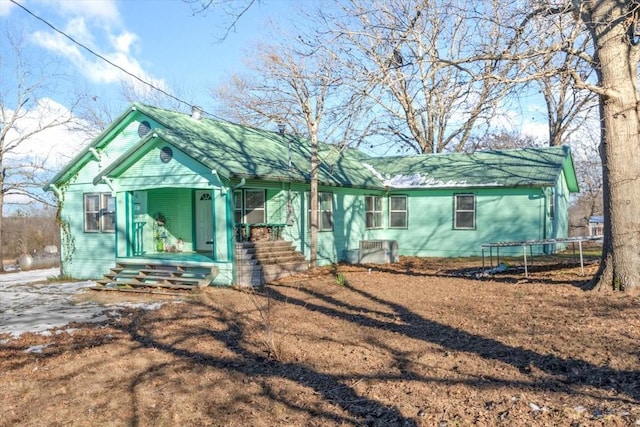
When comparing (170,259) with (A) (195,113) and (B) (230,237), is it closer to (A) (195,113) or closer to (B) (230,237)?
(B) (230,237)

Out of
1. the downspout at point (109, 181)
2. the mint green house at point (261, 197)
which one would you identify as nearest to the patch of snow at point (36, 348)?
the mint green house at point (261, 197)

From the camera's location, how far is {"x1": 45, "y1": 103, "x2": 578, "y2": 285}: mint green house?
45.0 ft

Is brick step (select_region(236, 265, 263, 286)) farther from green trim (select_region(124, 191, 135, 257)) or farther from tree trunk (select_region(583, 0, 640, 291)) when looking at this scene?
tree trunk (select_region(583, 0, 640, 291))

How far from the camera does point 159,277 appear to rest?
1312 centimetres

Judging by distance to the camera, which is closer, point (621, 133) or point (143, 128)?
point (621, 133)

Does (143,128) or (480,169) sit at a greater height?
(143,128)

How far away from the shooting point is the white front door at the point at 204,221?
53.3ft

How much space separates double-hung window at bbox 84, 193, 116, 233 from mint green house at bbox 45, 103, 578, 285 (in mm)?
36

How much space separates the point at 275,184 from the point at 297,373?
991 centimetres

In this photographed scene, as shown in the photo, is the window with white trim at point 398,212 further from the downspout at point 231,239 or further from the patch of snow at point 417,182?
the downspout at point 231,239

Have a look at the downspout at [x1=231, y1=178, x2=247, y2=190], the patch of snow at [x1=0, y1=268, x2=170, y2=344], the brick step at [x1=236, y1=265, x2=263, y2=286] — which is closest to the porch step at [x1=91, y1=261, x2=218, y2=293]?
the brick step at [x1=236, y1=265, x2=263, y2=286]

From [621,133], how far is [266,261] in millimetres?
8704

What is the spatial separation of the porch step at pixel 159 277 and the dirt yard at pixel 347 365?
2.73 meters

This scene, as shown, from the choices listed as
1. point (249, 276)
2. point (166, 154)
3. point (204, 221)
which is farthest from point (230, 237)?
point (204, 221)
